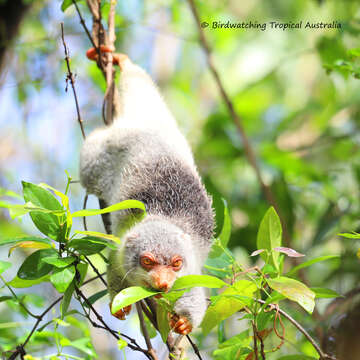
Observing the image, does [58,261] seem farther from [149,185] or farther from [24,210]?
[149,185]

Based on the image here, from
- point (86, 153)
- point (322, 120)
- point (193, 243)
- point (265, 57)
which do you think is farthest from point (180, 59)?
point (193, 243)

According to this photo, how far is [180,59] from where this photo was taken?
33.2 ft

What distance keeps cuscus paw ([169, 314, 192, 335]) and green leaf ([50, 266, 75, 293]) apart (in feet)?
2.80

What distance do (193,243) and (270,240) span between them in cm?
94

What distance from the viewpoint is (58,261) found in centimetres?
189

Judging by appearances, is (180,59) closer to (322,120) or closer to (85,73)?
(85,73)

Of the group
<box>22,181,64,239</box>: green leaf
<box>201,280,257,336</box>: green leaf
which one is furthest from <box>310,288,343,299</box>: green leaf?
<box>22,181,64,239</box>: green leaf

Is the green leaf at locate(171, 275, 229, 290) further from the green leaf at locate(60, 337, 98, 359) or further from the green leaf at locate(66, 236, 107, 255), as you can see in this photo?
the green leaf at locate(60, 337, 98, 359)

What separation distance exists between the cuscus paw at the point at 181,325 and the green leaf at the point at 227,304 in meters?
0.27

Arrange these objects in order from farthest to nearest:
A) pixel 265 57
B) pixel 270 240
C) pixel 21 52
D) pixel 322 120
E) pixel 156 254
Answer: pixel 265 57 → pixel 322 120 → pixel 21 52 → pixel 156 254 → pixel 270 240

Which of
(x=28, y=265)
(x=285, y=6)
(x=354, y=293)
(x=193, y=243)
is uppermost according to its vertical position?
(x=285, y=6)

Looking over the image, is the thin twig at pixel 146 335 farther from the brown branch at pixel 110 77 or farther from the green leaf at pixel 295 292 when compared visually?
the brown branch at pixel 110 77

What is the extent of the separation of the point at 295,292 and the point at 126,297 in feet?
2.12

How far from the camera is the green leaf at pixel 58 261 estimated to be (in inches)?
72.6
